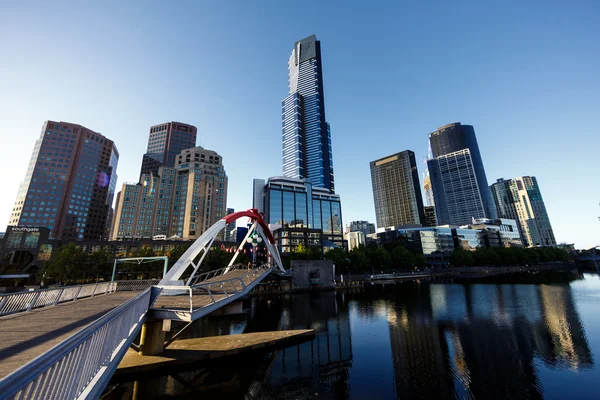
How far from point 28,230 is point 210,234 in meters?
94.9

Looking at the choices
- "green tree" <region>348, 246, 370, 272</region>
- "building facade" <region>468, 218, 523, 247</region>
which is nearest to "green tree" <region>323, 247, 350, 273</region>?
"green tree" <region>348, 246, 370, 272</region>

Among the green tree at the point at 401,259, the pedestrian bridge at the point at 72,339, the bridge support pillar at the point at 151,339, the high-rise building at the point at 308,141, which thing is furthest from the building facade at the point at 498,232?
the bridge support pillar at the point at 151,339

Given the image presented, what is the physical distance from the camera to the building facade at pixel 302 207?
457ft

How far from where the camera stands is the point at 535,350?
21516 millimetres

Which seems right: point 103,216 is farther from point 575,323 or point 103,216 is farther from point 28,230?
point 575,323

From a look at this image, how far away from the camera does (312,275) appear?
232ft

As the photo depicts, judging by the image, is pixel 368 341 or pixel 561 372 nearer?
pixel 561 372

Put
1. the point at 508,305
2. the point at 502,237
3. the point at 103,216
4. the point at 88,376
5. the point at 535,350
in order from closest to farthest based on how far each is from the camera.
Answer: the point at 88,376 < the point at 535,350 < the point at 508,305 < the point at 103,216 < the point at 502,237

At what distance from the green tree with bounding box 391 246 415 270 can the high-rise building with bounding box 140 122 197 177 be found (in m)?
159

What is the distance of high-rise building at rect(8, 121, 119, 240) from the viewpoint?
128750mm

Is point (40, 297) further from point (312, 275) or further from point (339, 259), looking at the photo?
point (339, 259)

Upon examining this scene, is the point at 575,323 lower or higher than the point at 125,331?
lower

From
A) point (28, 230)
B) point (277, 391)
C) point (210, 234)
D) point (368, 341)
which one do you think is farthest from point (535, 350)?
point (28, 230)

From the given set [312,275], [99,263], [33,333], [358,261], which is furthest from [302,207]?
[33,333]
